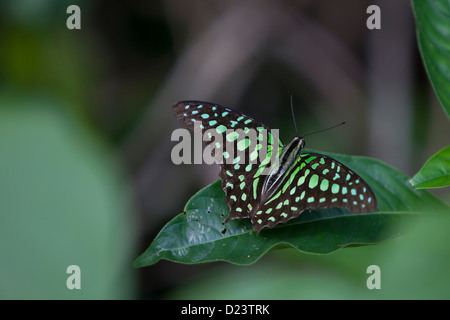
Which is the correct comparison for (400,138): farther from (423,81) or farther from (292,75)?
(292,75)

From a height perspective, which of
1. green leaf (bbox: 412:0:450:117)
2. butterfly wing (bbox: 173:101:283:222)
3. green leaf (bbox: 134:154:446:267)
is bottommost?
green leaf (bbox: 134:154:446:267)

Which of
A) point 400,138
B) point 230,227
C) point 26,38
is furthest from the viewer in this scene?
point 400,138

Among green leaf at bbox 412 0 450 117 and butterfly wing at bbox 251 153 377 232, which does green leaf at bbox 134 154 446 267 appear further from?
green leaf at bbox 412 0 450 117

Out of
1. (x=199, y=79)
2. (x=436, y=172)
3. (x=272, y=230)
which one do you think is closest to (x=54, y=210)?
(x=272, y=230)

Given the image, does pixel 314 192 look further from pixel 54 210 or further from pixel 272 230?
pixel 54 210

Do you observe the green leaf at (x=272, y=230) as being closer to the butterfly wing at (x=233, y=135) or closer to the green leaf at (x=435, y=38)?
the butterfly wing at (x=233, y=135)

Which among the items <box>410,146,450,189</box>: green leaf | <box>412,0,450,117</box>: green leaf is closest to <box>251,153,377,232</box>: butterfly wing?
<box>410,146,450,189</box>: green leaf

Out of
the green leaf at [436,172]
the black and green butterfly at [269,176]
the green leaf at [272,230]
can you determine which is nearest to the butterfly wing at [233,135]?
the black and green butterfly at [269,176]
